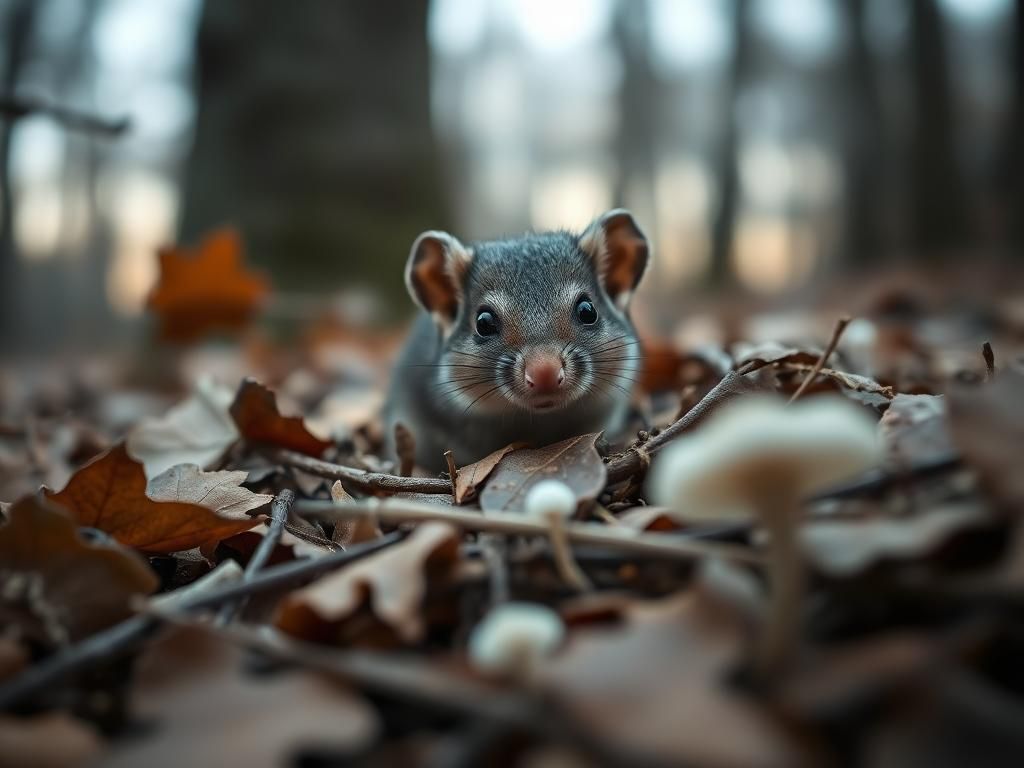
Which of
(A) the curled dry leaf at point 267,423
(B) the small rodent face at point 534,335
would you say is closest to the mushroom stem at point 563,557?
(B) the small rodent face at point 534,335

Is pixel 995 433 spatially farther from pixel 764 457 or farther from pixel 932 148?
pixel 932 148

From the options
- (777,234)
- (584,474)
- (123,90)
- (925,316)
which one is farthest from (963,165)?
(123,90)

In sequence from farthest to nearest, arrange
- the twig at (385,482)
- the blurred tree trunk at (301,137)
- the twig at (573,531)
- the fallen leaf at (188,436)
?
the blurred tree trunk at (301,137) < the fallen leaf at (188,436) < the twig at (385,482) < the twig at (573,531)

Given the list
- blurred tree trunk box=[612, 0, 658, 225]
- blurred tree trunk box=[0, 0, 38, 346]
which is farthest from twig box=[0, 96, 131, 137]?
blurred tree trunk box=[612, 0, 658, 225]

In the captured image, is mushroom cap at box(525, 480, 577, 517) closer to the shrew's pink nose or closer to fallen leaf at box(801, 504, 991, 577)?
fallen leaf at box(801, 504, 991, 577)

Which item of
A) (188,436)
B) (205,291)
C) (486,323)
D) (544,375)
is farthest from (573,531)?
(205,291)

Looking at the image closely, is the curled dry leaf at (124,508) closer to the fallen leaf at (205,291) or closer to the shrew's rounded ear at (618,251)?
the shrew's rounded ear at (618,251)

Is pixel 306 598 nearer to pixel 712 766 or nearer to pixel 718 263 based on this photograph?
pixel 712 766
